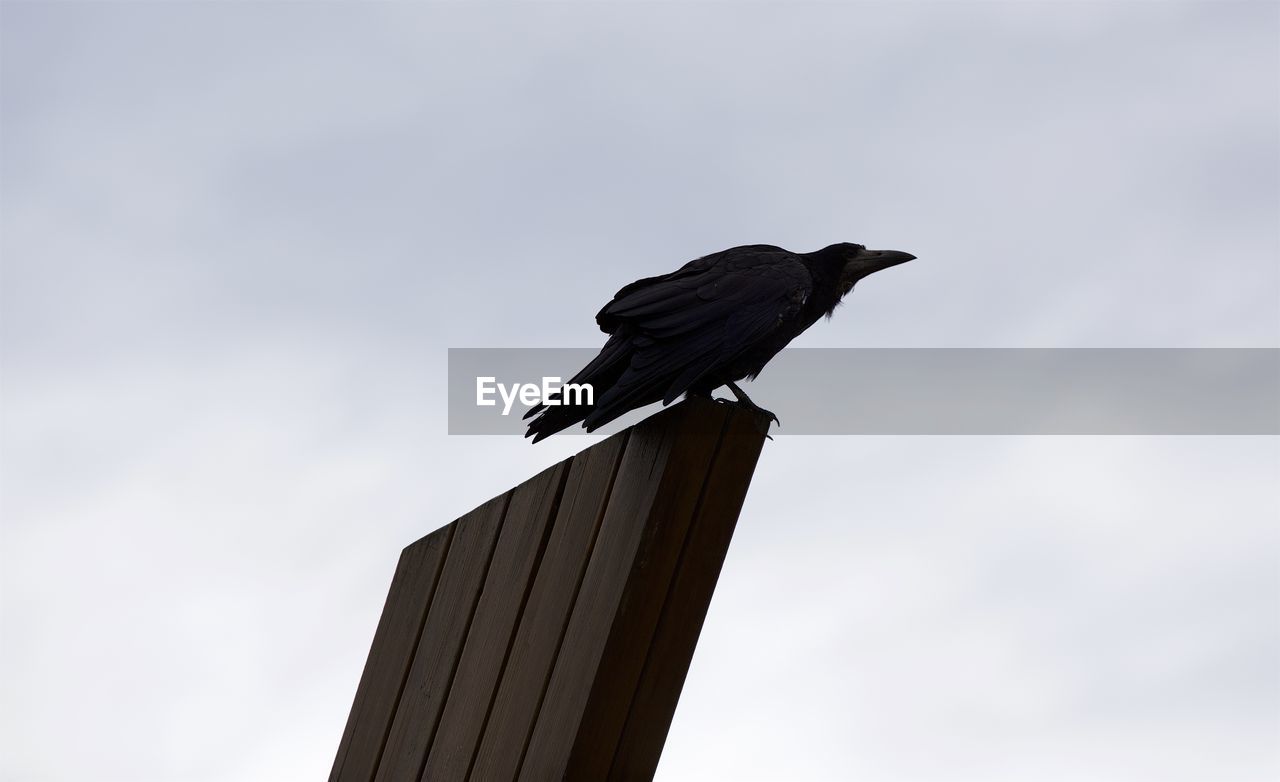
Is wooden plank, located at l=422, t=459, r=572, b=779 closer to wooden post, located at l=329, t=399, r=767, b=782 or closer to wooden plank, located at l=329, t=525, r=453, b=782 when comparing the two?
wooden post, located at l=329, t=399, r=767, b=782

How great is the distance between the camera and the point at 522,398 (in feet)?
10.7

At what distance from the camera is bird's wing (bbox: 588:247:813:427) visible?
2951 mm

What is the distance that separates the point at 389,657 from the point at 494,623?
0.62 m

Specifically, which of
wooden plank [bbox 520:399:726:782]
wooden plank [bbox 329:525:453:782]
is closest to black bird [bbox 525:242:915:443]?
wooden plank [bbox 520:399:726:782]

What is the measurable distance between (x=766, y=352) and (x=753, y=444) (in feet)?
2.20

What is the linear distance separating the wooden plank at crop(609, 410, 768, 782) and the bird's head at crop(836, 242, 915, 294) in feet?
4.15

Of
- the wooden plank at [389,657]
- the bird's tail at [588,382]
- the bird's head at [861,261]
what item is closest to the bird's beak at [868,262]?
the bird's head at [861,261]

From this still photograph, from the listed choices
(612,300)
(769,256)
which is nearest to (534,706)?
(612,300)

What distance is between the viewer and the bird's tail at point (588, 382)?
305cm

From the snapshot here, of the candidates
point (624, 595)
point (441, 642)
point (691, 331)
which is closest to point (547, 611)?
point (624, 595)

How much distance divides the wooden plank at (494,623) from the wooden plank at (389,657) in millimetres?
330

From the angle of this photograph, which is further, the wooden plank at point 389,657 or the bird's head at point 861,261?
the bird's head at point 861,261

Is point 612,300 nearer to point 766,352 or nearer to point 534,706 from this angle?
point 766,352

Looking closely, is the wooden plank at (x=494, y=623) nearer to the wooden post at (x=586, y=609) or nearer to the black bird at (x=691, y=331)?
the wooden post at (x=586, y=609)
